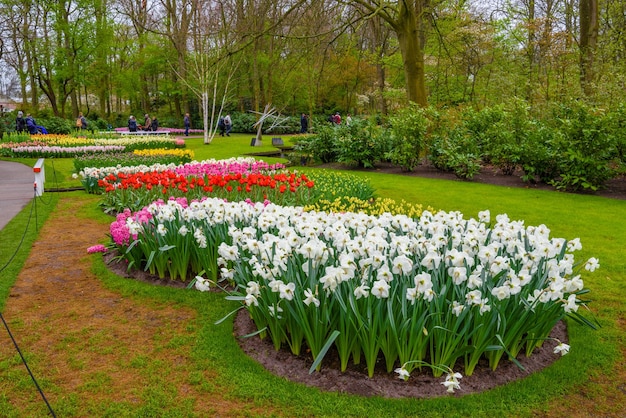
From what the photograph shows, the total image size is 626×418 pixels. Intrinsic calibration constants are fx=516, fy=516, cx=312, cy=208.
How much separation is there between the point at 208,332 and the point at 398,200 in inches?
235

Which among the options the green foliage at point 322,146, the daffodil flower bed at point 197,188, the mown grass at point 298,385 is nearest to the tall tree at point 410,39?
the green foliage at point 322,146

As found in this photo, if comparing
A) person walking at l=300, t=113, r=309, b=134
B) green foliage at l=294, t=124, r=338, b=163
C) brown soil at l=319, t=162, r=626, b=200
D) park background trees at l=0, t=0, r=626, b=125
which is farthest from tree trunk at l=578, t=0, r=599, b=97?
person walking at l=300, t=113, r=309, b=134

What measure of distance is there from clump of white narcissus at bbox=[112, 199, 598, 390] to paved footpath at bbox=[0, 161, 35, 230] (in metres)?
5.58

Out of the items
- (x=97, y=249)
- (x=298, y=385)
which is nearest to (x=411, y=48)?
(x=97, y=249)

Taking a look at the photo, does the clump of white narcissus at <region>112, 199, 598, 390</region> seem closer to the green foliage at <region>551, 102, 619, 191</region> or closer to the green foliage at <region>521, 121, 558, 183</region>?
the green foliage at <region>551, 102, 619, 191</region>

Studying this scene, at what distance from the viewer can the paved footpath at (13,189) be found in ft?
27.1

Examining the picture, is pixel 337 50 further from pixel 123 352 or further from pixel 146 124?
pixel 123 352

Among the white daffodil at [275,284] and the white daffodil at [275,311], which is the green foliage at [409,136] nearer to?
the white daffodil at [275,311]

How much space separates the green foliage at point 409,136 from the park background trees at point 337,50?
2.11 metres

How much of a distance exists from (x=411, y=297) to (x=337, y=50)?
23.2 meters

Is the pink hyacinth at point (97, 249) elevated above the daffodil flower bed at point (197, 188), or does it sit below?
below

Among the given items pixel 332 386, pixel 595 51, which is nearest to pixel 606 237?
pixel 332 386

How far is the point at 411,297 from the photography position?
9.20 ft

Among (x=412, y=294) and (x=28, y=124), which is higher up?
(x=28, y=124)
